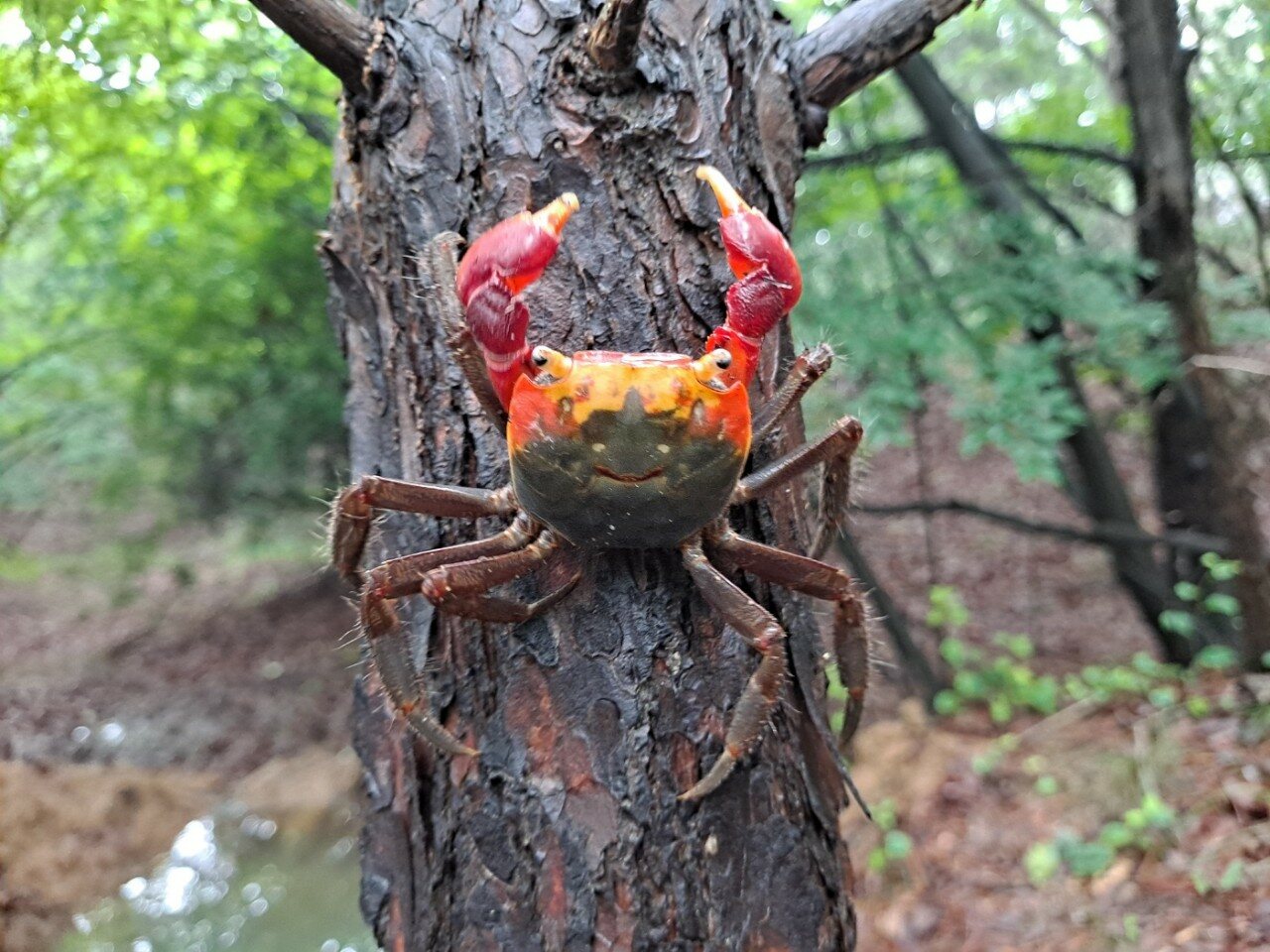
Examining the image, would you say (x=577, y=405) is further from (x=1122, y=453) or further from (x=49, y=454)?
(x=1122, y=453)

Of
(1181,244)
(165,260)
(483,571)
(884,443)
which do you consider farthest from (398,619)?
(165,260)

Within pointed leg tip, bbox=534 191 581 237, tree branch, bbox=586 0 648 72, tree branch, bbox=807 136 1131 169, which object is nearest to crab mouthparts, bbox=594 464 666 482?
pointed leg tip, bbox=534 191 581 237

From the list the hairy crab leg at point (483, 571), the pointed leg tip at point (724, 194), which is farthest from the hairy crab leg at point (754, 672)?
the pointed leg tip at point (724, 194)

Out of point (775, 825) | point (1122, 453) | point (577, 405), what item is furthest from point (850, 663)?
point (1122, 453)

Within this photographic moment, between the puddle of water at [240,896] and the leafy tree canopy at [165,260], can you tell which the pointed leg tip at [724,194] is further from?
the puddle of water at [240,896]

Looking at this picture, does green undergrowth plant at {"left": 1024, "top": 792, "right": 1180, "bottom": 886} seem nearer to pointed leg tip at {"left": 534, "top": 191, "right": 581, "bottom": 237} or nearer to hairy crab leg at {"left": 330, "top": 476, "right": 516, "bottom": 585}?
hairy crab leg at {"left": 330, "top": 476, "right": 516, "bottom": 585}
